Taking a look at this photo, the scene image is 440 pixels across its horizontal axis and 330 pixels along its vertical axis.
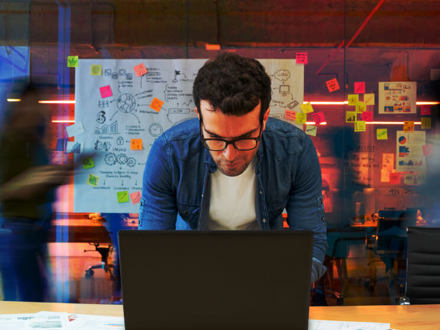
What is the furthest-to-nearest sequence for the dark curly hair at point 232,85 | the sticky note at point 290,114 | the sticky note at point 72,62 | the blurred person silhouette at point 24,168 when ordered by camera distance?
1. the sticky note at point 72,62
2. the sticky note at point 290,114
3. the dark curly hair at point 232,85
4. the blurred person silhouette at point 24,168

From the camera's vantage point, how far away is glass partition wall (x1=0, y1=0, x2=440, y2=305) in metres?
3.25

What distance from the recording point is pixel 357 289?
3.28 meters

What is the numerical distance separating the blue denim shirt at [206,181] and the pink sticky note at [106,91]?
5.80ft

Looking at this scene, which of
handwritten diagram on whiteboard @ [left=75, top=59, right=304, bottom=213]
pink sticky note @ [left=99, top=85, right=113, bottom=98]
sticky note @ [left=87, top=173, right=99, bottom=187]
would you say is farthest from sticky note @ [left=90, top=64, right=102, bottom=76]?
sticky note @ [left=87, top=173, right=99, bottom=187]

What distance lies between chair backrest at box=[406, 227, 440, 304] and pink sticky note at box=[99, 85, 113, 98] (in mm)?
2357

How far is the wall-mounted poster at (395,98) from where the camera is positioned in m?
3.25

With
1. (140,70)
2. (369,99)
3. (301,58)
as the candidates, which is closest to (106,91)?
(140,70)

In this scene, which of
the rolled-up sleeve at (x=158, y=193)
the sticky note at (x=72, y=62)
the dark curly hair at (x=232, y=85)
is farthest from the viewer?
the sticky note at (x=72, y=62)

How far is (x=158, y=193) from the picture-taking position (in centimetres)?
158

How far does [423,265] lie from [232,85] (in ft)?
4.13

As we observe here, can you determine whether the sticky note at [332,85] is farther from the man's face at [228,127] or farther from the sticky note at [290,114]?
the man's face at [228,127]

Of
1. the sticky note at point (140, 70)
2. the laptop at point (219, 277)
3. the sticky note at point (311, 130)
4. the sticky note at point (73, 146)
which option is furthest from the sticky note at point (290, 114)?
the laptop at point (219, 277)

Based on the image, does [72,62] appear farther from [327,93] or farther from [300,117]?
[327,93]

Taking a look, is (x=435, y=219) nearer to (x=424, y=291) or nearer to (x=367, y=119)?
(x=367, y=119)
